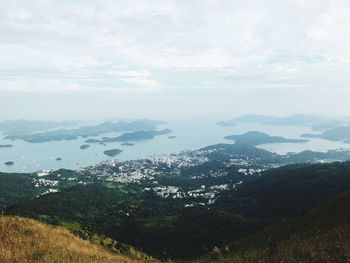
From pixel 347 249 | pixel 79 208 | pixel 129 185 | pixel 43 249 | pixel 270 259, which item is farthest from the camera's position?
pixel 129 185

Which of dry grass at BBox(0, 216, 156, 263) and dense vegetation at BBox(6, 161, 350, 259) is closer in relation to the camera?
dry grass at BBox(0, 216, 156, 263)

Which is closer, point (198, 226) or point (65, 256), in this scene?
point (65, 256)

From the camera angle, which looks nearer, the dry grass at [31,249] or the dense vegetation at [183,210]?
the dry grass at [31,249]

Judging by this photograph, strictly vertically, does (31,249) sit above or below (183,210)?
above

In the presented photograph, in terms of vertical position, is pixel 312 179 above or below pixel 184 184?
above

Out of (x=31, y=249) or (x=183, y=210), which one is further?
(x=183, y=210)

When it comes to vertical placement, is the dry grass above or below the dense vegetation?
above

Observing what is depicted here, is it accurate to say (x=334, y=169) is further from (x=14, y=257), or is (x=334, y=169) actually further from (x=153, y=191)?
(x=14, y=257)

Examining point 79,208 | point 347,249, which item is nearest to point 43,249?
point 347,249

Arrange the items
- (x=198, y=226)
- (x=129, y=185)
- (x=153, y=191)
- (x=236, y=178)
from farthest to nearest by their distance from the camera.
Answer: (x=236, y=178), (x=129, y=185), (x=153, y=191), (x=198, y=226)

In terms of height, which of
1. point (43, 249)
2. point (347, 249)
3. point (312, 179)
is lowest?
point (312, 179)

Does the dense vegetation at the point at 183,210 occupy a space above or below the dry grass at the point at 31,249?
below
